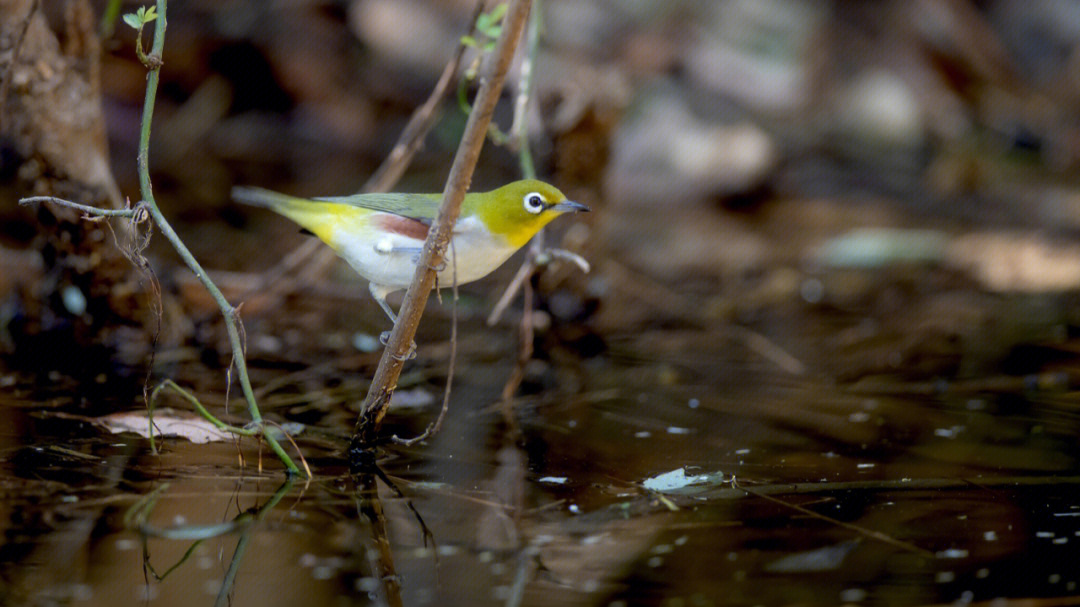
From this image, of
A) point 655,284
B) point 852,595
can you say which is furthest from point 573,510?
point 655,284

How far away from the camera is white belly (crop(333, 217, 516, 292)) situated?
2652 mm

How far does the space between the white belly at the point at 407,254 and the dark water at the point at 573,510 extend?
475mm

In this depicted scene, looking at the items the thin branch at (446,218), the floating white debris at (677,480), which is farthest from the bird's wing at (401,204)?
the floating white debris at (677,480)

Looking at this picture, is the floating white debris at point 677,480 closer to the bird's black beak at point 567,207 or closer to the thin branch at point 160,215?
the bird's black beak at point 567,207

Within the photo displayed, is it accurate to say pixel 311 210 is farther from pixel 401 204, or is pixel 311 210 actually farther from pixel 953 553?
pixel 953 553

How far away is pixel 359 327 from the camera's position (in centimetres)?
447

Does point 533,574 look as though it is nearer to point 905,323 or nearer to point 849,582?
point 849,582

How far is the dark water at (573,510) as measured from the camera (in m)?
2.02

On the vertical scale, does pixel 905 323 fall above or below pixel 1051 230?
below

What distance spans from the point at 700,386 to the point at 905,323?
143cm

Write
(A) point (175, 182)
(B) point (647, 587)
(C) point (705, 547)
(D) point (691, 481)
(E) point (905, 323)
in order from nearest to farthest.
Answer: (B) point (647, 587) → (C) point (705, 547) → (D) point (691, 481) → (E) point (905, 323) → (A) point (175, 182)

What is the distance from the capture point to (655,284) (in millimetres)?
5523

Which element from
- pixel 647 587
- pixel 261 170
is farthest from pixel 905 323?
pixel 261 170

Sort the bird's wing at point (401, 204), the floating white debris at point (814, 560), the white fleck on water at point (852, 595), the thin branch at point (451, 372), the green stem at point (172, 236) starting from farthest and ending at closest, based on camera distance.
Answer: the bird's wing at point (401, 204) → the thin branch at point (451, 372) → the green stem at point (172, 236) → the floating white debris at point (814, 560) → the white fleck on water at point (852, 595)
